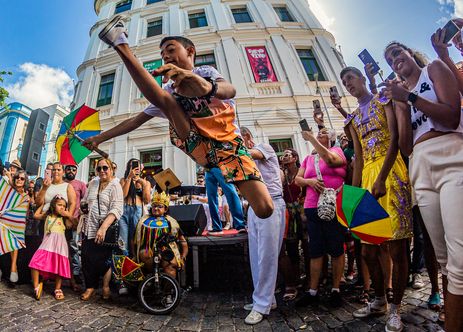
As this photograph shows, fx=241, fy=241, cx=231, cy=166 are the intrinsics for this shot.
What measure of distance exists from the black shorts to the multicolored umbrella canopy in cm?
286

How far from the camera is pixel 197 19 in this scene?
633 inches

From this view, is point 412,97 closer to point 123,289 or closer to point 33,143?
point 123,289

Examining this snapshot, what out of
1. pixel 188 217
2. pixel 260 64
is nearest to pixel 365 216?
pixel 188 217

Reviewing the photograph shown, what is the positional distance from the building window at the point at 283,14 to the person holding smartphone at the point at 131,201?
1589cm

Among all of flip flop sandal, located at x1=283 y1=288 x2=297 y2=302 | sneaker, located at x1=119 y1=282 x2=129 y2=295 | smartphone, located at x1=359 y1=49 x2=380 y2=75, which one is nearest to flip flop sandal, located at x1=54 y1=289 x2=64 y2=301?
sneaker, located at x1=119 y1=282 x2=129 y2=295

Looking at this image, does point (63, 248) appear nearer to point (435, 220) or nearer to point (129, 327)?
point (129, 327)

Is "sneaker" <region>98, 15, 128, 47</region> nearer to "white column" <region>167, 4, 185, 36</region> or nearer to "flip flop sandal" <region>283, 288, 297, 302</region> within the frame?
"flip flop sandal" <region>283, 288, 297, 302</region>

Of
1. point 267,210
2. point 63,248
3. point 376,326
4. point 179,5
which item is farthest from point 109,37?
point 179,5

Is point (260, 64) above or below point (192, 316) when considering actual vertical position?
above

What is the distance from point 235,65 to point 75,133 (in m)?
11.6

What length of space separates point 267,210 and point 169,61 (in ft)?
4.60

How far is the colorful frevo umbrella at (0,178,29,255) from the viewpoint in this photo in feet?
10.1

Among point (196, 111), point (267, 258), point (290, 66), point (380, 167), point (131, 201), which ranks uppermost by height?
point (290, 66)

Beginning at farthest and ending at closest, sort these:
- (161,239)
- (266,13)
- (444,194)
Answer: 1. (266,13)
2. (161,239)
3. (444,194)
